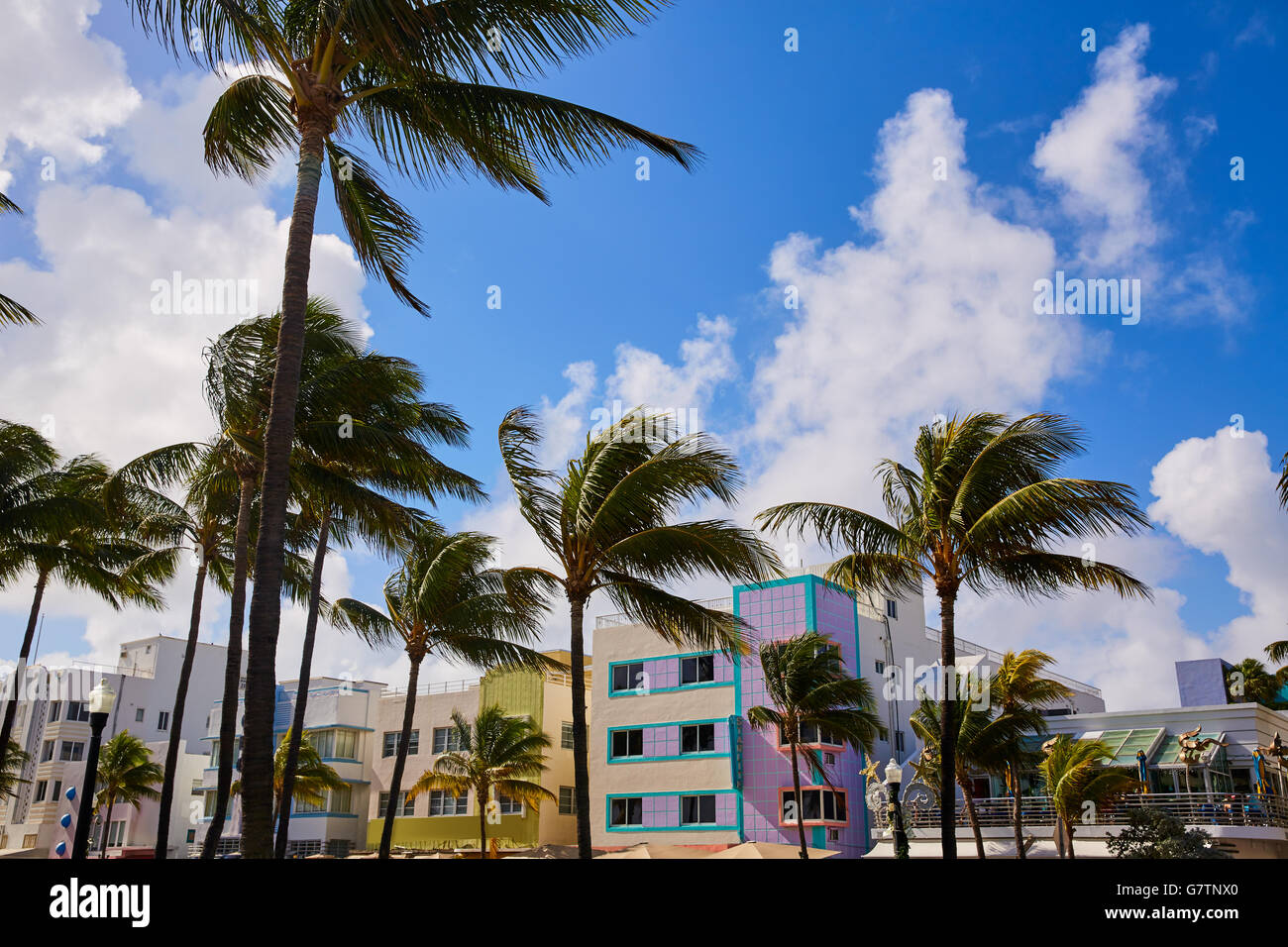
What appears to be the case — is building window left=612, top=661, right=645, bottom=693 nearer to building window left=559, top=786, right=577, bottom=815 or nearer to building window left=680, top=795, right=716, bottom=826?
building window left=680, top=795, right=716, bottom=826

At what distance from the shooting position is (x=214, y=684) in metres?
67.1

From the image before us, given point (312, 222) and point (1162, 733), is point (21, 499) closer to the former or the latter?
point (312, 222)

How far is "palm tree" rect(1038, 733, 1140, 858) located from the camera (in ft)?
85.3

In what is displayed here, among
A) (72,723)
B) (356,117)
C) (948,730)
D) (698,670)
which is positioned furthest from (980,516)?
(72,723)

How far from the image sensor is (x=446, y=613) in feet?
86.9

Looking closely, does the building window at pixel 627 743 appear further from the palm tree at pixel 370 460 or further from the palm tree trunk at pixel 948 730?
the palm tree trunk at pixel 948 730

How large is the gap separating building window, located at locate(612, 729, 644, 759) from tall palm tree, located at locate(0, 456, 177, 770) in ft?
58.9

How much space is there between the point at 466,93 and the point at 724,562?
8.72 m

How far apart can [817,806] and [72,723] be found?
49.7m

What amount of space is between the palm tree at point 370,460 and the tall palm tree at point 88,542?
15.4ft

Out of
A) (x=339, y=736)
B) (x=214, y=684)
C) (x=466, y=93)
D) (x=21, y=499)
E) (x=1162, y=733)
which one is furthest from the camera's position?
(x=214, y=684)
